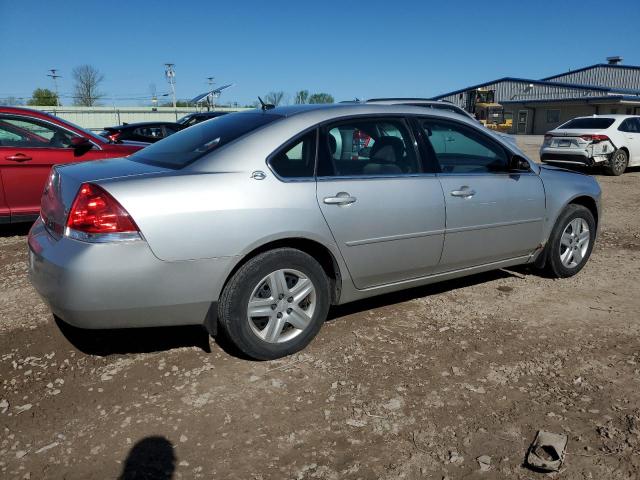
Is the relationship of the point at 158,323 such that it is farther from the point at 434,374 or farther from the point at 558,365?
A: the point at 558,365

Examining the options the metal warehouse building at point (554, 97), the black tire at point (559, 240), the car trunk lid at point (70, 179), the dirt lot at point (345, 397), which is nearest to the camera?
the dirt lot at point (345, 397)

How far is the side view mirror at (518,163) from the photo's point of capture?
4301 mm

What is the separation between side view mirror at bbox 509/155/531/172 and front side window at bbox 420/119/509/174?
0.05 meters

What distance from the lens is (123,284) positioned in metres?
2.78

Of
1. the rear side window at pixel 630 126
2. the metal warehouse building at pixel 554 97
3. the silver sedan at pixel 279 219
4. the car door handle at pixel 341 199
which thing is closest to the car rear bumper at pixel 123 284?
the silver sedan at pixel 279 219

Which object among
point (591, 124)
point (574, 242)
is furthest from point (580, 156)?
point (574, 242)

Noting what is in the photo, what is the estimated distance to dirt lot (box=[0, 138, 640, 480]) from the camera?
2.44 m

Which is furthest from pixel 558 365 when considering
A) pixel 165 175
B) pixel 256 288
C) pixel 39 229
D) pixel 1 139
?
pixel 1 139

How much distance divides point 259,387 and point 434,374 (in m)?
1.04

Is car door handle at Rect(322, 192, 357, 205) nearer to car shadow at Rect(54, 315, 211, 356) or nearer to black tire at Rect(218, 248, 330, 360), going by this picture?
black tire at Rect(218, 248, 330, 360)

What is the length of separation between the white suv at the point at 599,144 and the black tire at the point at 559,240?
9.27 metres

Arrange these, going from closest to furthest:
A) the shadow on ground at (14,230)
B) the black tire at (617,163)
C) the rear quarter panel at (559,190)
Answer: the rear quarter panel at (559,190) → the shadow on ground at (14,230) → the black tire at (617,163)

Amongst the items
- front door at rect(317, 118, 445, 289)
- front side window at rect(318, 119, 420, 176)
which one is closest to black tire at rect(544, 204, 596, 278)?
front door at rect(317, 118, 445, 289)

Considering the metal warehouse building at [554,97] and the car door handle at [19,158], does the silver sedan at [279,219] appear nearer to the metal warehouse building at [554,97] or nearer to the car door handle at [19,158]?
the car door handle at [19,158]
